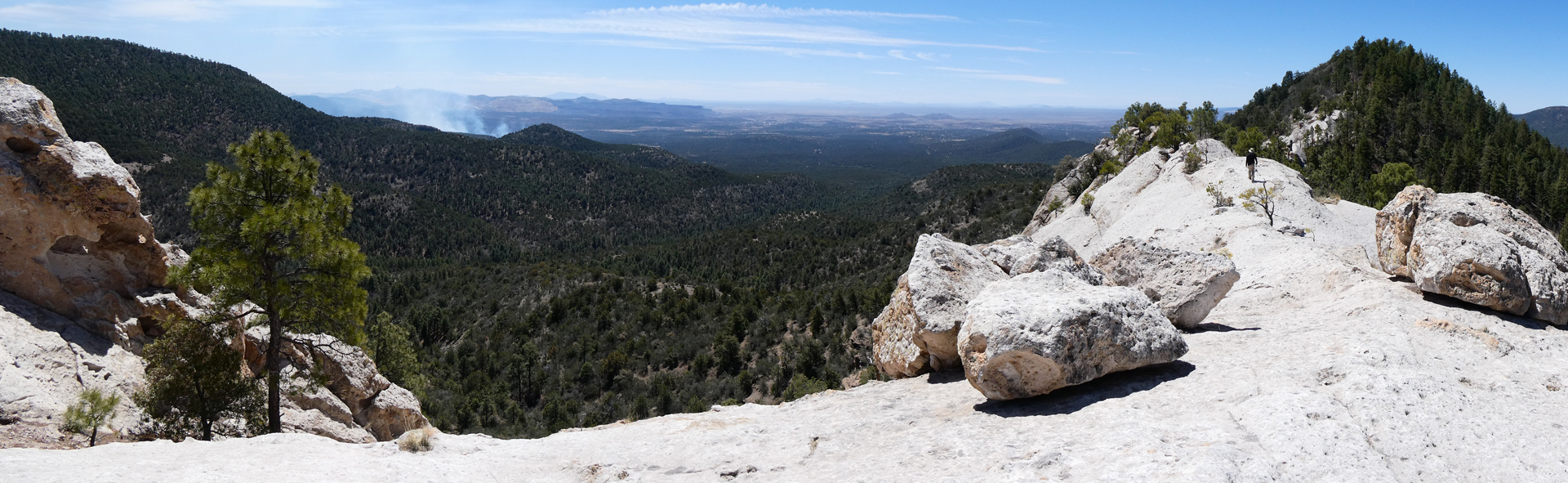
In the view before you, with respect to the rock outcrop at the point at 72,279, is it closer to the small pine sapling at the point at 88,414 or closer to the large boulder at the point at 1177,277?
the small pine sapling at the point at 88,414

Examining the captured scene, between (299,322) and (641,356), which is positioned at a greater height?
(299,322)

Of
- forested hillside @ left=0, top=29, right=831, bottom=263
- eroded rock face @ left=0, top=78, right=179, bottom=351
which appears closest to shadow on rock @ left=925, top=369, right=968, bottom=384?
Answer: eroded rock face @ left=0, top=78, right=179, bottom=351

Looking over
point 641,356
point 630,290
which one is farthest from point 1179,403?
point 630,290

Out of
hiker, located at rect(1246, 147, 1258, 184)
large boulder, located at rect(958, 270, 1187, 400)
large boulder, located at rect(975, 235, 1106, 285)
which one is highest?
hiker, located at rect(1246, 147, 1258, 184)

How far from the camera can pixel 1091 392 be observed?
412 inches

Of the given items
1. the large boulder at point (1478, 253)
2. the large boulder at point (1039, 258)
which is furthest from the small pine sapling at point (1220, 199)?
the large boulder at point (1039, 258)

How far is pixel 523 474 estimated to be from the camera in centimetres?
1005

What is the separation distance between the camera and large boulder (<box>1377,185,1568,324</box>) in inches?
463

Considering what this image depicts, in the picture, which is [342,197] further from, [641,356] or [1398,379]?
[641,356]

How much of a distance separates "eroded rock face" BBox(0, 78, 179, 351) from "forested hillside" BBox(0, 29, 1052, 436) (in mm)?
19149

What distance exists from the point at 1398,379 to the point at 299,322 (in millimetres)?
19239

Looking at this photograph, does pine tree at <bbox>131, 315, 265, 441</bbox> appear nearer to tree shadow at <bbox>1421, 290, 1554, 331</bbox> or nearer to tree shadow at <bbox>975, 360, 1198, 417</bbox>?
tree shadow at <bbox>975, 360, 1198, 417</bbox>

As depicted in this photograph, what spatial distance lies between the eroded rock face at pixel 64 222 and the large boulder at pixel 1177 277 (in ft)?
69.6

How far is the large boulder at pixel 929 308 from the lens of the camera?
12.6 m
